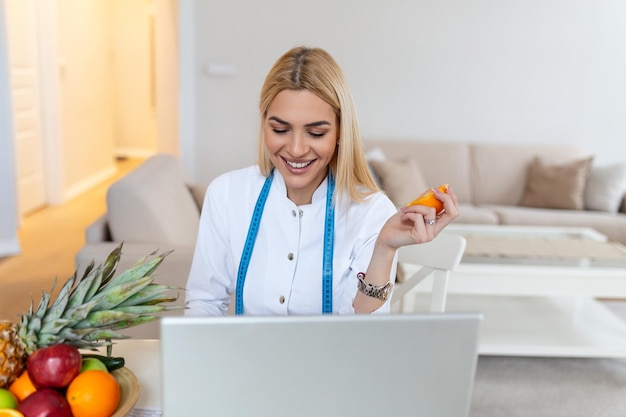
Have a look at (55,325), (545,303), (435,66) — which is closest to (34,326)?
(55,325)

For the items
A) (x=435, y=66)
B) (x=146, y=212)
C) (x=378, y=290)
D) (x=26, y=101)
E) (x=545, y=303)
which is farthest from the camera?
(x=26, y=101)

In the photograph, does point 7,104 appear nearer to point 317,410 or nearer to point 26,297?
point 26,297

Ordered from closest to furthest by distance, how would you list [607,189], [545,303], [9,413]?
[9,413]
[545,303]
[607,189]

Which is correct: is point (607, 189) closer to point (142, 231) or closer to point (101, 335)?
point (142, 231)

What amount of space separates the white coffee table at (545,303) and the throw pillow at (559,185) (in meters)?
1.05

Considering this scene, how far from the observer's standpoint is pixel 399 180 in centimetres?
439

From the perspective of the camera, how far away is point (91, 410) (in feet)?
3.43

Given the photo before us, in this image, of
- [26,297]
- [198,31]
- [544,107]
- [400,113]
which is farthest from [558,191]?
[26,297]

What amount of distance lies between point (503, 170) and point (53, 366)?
14.2ft

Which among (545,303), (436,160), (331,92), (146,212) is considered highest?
(331,92)

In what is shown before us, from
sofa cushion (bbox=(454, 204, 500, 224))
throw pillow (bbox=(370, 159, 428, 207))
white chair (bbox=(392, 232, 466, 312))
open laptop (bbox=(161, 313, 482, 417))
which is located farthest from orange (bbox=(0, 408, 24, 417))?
sofa cushion (bbox=(454, 204, 500, 224))

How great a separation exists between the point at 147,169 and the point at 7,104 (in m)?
1.71

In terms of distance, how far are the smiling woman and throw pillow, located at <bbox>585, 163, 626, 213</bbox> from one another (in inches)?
138

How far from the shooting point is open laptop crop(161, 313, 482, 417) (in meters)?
0.75
